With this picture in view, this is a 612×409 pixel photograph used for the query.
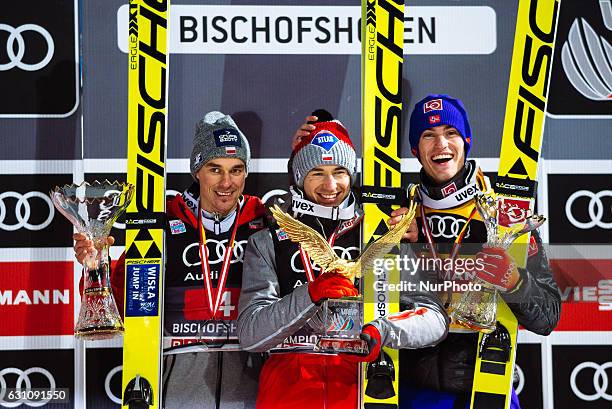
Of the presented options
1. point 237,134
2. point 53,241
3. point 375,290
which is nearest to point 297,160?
point 237,134

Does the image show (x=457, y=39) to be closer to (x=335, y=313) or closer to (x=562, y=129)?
(x=562, y=129)

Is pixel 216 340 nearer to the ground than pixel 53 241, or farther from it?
nearer to the ground

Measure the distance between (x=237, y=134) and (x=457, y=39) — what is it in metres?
1.01

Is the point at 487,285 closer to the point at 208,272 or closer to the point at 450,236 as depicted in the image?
the point at 450,236

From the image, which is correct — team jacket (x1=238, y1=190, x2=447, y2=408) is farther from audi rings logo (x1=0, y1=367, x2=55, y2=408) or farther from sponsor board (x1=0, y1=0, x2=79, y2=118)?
sponsor board (x1=0, y1=0, x2=79, y2=118)

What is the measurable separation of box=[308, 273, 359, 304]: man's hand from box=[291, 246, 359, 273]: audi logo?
24 cm

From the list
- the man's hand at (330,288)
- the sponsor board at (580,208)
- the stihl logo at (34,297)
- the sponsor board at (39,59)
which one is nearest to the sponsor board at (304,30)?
the sponsor board at (39,59)

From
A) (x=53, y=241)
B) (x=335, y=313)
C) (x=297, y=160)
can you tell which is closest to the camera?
(x=335, y=313)

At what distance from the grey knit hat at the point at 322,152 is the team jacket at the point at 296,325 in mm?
171

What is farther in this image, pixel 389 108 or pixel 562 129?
pixel 562 129

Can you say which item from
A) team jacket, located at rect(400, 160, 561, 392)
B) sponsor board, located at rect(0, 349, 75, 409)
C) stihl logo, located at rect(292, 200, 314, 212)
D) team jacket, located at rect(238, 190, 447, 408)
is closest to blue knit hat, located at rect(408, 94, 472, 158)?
team jacket, located at rect(400, 160, 561, 392)

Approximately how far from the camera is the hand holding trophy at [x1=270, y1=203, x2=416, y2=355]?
9.28 ft

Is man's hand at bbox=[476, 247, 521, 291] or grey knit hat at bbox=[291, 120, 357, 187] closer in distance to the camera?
man's hand at bbox=[476, 247, 521, 291]

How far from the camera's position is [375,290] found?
3.16 meters
